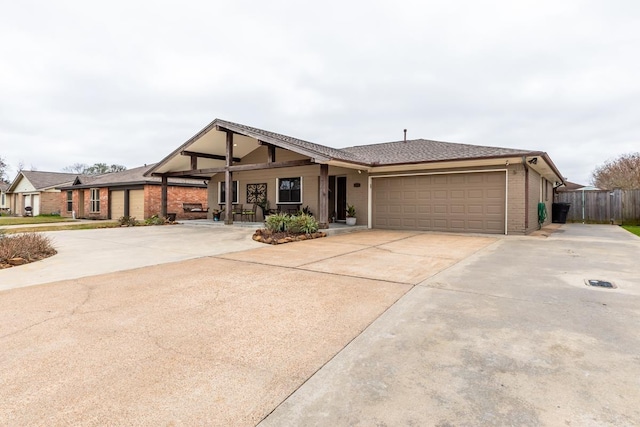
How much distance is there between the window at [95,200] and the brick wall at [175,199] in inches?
224

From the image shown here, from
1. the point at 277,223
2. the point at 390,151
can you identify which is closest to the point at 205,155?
the point at 277,223

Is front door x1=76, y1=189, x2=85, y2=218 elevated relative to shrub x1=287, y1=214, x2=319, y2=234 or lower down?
elevated

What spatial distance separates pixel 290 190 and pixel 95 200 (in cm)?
1590

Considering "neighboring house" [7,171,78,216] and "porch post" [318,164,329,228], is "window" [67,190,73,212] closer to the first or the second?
"neighboring house" [7,171,78,216]

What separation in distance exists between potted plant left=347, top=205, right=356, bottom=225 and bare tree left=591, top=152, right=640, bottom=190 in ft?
69.8

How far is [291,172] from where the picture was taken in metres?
14.5

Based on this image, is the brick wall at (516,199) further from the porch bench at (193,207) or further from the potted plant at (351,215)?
the porch bench at (193,207)

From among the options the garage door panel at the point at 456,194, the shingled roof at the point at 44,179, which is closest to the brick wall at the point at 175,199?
the shingled roof at the point at 44,179

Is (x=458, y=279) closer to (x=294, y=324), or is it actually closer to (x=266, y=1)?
(x=294, y=324)

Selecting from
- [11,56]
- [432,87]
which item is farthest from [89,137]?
[432,87]

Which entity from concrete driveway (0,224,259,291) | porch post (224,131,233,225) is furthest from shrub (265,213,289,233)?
porch post (224,131,233,225)

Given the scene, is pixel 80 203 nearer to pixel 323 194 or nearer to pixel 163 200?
A: pixel 163 200

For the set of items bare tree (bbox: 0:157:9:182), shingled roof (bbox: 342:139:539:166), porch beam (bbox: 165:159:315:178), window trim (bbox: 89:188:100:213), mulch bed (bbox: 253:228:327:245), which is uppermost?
bare tree (bbox: 0:157:9:182)

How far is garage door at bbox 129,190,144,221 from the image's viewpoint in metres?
18.8
